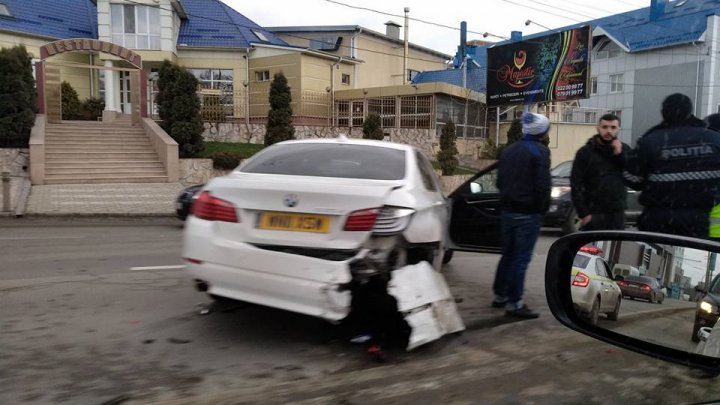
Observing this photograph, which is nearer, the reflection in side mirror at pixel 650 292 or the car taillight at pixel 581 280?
the reflection in side mirror at pixel 650 292

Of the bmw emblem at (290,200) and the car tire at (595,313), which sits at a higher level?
the bmw emblem at (290,200)

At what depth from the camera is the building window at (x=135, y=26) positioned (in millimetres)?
27688

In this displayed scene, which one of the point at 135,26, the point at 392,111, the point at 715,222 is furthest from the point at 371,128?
the point at 715,222

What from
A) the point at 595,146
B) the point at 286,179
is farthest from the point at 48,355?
Result: the point at 595,146

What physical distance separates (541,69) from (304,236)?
28.2 m

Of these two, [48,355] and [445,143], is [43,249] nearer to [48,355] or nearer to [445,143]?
[48,355]

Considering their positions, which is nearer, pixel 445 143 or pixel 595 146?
pixel 595 146

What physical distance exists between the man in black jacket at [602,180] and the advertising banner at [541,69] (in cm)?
2469

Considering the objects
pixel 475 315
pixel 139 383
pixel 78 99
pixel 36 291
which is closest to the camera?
pixel 139 383

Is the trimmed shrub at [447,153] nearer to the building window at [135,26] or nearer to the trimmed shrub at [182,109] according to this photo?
the trimmed shrub at [182,109]

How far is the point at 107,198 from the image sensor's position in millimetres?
14297

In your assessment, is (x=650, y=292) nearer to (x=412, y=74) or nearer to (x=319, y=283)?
(x=319, y=283)

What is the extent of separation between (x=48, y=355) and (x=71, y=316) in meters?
0.96

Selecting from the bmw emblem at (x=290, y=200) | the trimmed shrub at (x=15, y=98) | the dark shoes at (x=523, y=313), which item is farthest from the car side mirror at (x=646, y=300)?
the trimmed shrub at (x=15, y=98)
